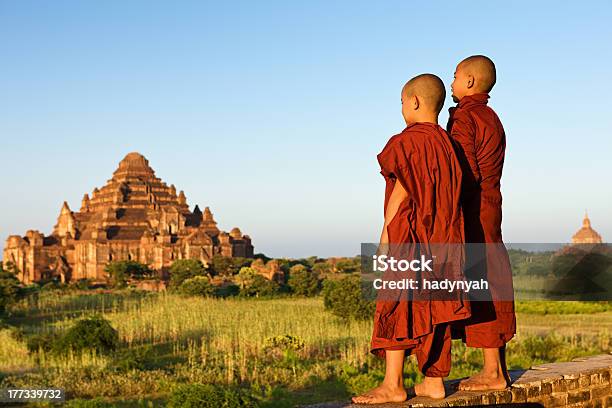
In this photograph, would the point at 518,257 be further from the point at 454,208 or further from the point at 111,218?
the point at 111,218

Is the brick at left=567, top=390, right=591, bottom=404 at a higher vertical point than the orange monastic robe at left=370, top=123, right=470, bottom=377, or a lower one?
lower

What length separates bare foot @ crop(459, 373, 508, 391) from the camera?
13.8ft

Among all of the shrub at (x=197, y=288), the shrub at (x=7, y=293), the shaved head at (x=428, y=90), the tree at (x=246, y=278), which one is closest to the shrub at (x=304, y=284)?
the tree at (x=246, y=278)

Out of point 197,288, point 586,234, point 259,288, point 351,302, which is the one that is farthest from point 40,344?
point 586,234

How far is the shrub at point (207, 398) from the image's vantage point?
8.12m

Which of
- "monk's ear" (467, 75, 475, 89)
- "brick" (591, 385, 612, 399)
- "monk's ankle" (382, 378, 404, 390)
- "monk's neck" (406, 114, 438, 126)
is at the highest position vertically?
"monk's ear" (467, 75, 475, 89)

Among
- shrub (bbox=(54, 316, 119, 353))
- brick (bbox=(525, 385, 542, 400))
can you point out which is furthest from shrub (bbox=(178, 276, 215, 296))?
brick (bbox=(525, 385, 542, 400))

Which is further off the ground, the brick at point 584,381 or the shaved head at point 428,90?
the shaved head at point 428,90

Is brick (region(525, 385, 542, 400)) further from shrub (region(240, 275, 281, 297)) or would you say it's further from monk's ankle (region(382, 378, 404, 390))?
shrub (region(240, 275, 281, 297))

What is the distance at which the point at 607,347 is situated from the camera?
13.3m

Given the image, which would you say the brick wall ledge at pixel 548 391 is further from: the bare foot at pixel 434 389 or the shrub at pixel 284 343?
the shrub at pixel 284 343

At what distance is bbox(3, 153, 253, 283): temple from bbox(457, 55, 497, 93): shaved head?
1718 inches

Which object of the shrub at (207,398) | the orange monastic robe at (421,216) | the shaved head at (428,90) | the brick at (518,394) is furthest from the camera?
the shrub at (207,398)

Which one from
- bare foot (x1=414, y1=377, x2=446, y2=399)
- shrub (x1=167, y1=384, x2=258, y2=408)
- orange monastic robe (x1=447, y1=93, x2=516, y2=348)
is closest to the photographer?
bare foot (x1=414, y1=377, x2=446, y2=399)
